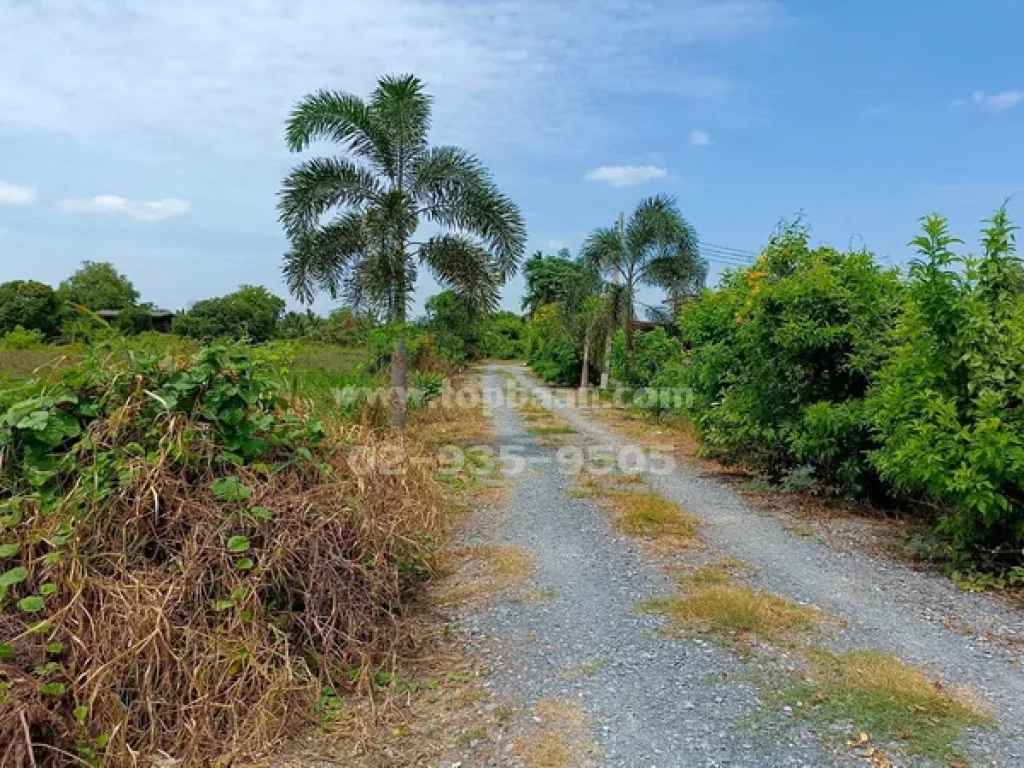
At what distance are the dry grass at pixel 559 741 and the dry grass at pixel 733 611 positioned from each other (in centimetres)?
119

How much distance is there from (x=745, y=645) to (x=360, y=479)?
243cm

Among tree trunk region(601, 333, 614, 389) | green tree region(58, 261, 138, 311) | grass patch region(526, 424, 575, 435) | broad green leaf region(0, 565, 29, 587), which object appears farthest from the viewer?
green tree region(58, 261, 138, 311)

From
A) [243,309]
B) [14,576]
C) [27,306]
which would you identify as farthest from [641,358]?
[27,306]

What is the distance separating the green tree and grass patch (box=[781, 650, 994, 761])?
49594 mm

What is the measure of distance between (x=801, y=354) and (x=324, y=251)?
7.39m

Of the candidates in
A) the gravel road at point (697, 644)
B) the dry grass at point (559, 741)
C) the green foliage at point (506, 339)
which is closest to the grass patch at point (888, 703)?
the gravel road at point (697, 644)

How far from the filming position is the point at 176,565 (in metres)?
3.18

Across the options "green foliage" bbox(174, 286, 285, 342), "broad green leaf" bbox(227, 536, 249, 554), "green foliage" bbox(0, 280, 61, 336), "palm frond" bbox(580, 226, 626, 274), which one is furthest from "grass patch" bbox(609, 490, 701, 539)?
"green foliage" bbox(0, 280, 61, 336)

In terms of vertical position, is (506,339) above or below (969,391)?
above

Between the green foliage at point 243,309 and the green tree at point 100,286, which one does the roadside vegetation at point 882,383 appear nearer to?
the green foliage at point 243,309

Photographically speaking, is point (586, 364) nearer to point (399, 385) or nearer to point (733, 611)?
point (399, 385)

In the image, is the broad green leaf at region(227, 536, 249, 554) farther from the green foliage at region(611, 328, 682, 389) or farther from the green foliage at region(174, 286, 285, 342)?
the green foliage at region(174, 286, 285, 342)

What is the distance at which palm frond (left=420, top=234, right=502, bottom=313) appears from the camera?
11125mm

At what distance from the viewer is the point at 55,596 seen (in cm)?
291
